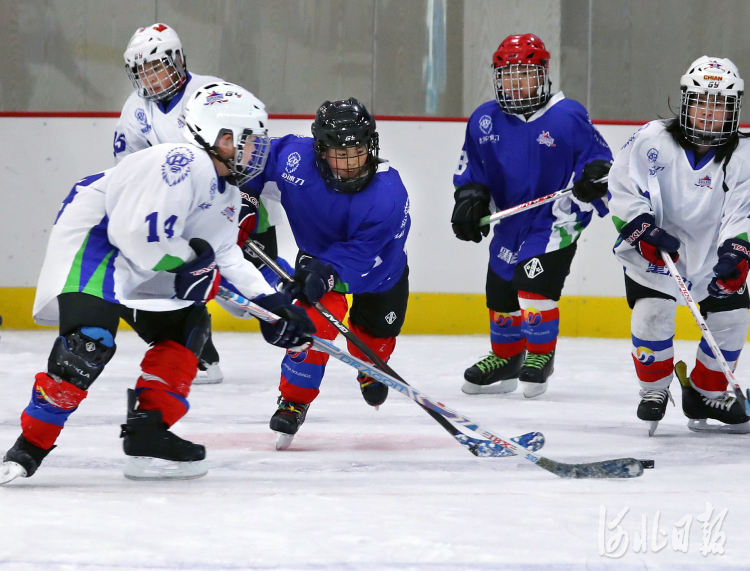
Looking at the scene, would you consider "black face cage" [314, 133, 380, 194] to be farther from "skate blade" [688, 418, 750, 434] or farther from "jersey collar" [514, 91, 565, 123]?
"skate blade" [688, 418, 750, 434]

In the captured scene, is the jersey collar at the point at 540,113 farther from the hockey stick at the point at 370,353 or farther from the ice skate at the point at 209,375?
the ice skate at the point at 209,375

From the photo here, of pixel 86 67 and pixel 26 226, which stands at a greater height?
pixel 86 67

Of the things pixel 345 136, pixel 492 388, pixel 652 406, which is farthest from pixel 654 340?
pixel 345 136

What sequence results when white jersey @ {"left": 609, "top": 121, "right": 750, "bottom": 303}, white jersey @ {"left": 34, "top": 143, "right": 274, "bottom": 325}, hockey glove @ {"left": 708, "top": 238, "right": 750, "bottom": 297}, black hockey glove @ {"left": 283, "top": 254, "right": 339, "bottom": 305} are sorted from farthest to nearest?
white jersey @ {"left": 609, "top": 121, "right": 750, "bottom": 303}, hockey glove @ {"left": 708, "top": 238, "right": 750, "bottom": 297}, black hockey glove @ {"left": 283, "top": 254, "right": 339, "bottom": 305}, white jersey @ {"left": 34, "top": 143, "right": 274, "bottom": 325}

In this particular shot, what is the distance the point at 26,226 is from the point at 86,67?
35.7 inches

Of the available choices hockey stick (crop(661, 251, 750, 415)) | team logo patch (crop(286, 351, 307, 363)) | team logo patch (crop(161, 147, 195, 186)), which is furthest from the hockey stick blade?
hockey stick (crop(661, 251, 750, 415))

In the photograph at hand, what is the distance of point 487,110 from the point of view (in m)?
3.84

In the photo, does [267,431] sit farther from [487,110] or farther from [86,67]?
[86,67]

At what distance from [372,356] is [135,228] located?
86 cm

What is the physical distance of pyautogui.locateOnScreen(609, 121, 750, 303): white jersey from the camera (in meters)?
2.85

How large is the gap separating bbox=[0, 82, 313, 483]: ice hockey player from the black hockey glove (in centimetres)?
22

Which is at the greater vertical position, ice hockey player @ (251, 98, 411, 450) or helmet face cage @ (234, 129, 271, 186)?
helmet face cage @ (234, 129, 271, 186)

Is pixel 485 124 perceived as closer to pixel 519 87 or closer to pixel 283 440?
pixel 519 87

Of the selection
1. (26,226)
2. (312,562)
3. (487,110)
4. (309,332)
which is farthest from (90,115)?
(312,562)
